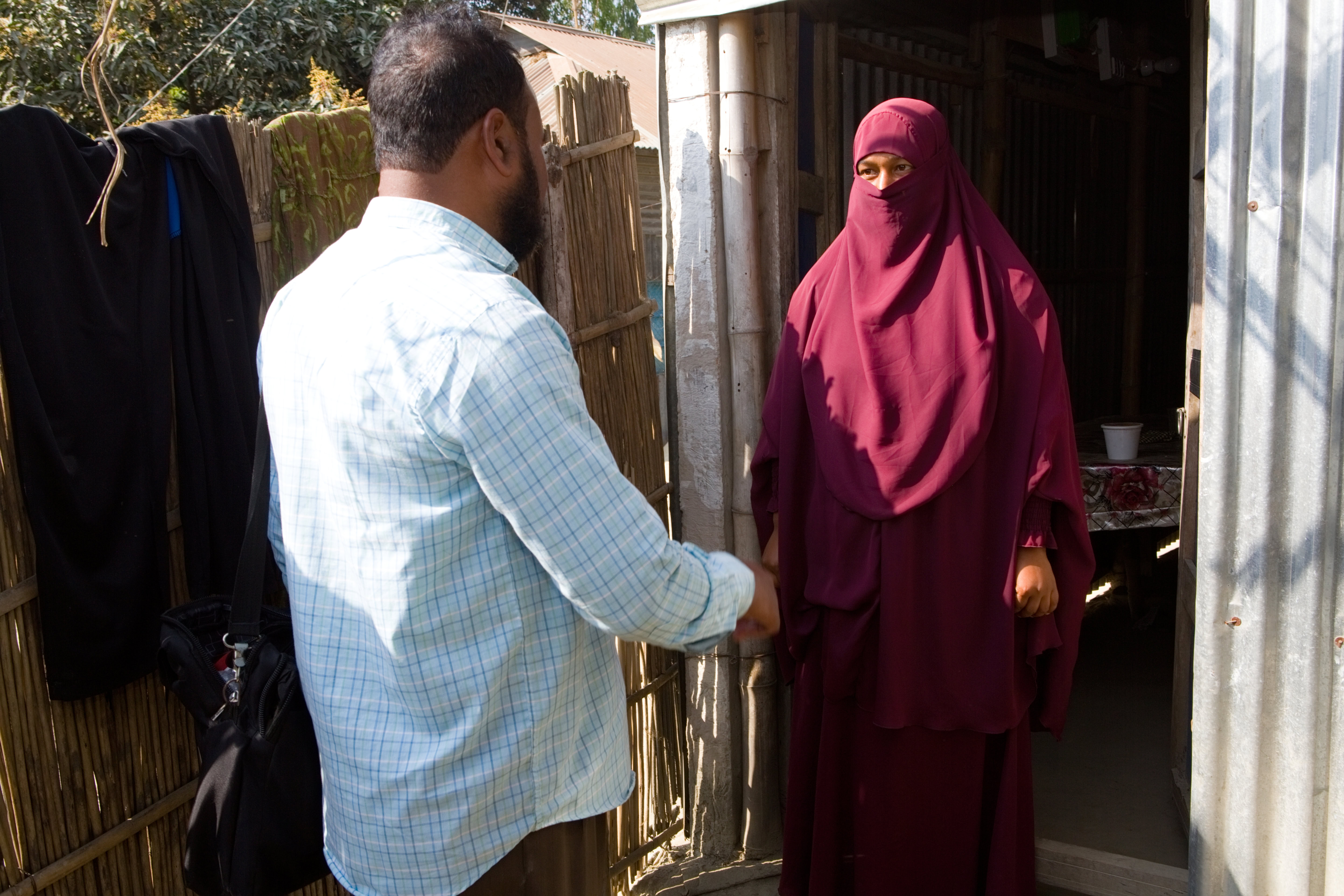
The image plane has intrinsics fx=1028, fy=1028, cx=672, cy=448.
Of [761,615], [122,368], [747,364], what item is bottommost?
[761,615]

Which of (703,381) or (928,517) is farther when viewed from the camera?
(703,381)

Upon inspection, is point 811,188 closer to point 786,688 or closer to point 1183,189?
point 786,688

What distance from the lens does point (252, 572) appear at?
5.71 feet

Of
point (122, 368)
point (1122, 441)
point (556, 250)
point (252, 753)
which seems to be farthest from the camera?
point (1122, 441)

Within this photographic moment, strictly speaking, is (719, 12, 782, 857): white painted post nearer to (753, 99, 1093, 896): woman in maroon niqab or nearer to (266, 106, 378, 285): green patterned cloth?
(753, 99, 1093, 896): woman in maroon niqab

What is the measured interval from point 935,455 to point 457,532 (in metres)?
1.46

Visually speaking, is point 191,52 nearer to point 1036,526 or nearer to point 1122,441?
point 1122,441

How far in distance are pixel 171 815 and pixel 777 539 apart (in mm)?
1574

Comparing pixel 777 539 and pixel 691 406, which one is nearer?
pixel 777 539

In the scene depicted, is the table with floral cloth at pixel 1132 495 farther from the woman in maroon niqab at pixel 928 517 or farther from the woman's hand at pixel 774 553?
the woman's hand at pixel 774 553

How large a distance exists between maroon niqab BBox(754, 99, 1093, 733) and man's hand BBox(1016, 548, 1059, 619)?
28mm

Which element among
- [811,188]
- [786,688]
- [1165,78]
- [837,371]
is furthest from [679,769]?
[1165,78]

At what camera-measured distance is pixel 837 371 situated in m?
2.68

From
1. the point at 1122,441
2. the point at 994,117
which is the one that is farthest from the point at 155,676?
the point at 994,117
